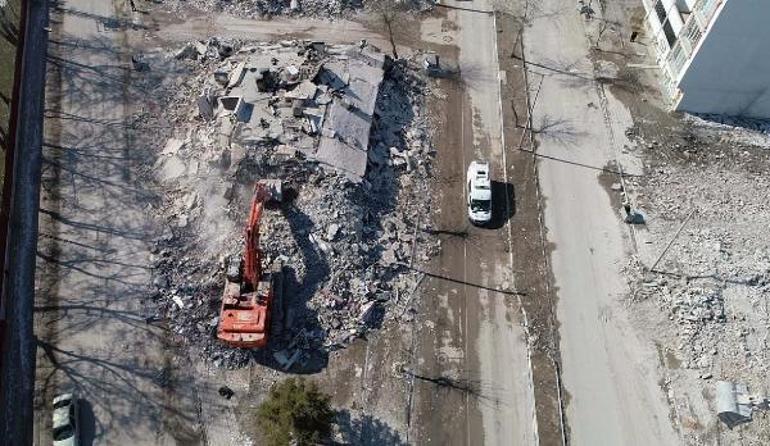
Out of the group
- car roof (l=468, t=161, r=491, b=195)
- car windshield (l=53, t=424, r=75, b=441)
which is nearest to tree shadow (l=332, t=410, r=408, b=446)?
car windshield (l=53, t=424, r=75, b=441)

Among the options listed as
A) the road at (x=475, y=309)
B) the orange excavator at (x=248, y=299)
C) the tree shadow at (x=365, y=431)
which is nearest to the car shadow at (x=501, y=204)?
the road at (x=475, y=309)

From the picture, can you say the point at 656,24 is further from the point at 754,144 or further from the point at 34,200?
the point at 34,200

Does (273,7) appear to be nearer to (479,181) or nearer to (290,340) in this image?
(479,181)

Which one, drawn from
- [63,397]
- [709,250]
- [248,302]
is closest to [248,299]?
[248,302]

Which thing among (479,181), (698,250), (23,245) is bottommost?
(23,245)

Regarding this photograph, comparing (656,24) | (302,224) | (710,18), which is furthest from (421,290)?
(656,24)

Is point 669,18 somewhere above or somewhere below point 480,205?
above

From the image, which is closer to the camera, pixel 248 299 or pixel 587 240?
pixel 248 299
